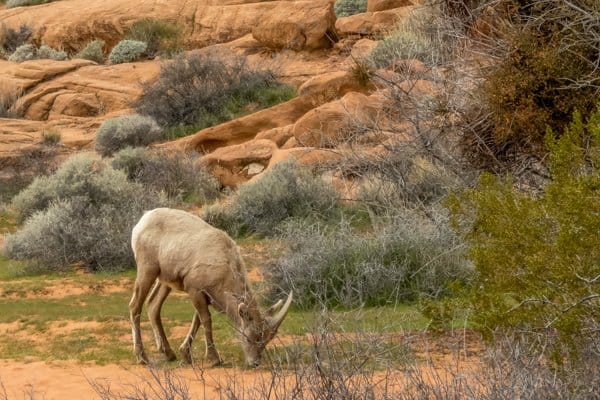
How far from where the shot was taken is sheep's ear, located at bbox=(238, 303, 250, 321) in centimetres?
824

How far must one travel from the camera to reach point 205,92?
94.7ft

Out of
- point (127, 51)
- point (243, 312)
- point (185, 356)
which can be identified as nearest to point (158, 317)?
point (185, 356)

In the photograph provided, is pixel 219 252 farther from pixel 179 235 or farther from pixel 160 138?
pixel 160 138

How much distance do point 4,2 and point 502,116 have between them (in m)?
46.3

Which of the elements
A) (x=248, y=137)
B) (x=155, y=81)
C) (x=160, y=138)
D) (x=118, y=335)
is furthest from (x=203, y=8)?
(x=118, y=335)

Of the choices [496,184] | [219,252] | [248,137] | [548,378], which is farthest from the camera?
[248,137]

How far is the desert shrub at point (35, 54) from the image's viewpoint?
37.1m

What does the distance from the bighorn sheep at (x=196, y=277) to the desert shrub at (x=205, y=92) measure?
60.5 ft

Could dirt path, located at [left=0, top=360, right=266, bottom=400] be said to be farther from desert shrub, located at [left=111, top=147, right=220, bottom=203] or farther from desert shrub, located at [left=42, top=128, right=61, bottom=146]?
desert shrub, located at [left=42, top=128, right=61, bottom=146]

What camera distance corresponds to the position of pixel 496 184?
722 cm

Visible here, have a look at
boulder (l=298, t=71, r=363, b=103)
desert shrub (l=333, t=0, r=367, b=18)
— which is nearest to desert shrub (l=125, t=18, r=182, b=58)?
desert shrub (l=333, t=0, r=367, b=18)

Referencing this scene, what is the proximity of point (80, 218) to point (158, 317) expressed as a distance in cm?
780

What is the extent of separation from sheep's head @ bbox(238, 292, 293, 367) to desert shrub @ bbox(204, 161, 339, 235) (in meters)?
8.96

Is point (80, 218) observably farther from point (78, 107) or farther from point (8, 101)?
point (8, 101)
